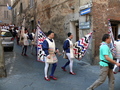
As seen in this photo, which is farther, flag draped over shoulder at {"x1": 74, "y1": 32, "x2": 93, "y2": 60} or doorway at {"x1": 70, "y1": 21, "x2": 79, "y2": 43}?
doorway at {"x1": 70, "y1": 21, "x2": 79, "y2": 43}

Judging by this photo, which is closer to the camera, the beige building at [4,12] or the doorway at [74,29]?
the doorway at [74,29]

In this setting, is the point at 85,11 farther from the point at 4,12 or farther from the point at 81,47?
the point at 4,12

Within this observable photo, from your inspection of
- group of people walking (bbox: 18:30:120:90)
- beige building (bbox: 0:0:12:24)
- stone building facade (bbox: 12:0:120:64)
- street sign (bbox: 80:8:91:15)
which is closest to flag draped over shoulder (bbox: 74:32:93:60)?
group of people walking (bbox: 18:30:120:90)

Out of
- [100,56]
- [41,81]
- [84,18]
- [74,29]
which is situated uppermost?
[84,18]

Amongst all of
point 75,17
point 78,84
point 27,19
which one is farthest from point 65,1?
point 27,19

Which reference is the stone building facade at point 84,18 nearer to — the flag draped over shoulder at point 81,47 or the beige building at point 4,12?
the flag draped over shoulder at point 81,47

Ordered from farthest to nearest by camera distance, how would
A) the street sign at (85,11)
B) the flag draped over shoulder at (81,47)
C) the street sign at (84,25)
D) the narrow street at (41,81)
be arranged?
the street sign at (84,25), the street sign at (85,11), the flag draped over shoulder at (81,47), the narrow street at (41,81)

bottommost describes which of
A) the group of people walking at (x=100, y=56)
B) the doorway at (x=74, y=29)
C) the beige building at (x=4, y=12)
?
the group of people walking at (x=100, y=56)

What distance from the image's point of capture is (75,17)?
389 inches

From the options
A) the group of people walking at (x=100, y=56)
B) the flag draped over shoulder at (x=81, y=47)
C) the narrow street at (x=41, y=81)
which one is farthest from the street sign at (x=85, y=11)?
the narrow street at (x=41, y=81)

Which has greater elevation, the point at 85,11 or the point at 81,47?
the point at 85,11

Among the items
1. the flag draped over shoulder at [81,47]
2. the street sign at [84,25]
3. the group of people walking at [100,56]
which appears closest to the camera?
the group of people walking at [100,56]

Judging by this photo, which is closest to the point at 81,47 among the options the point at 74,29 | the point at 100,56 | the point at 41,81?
the point at 41,81

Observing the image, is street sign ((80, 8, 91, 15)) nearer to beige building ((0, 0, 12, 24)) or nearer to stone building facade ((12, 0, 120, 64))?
stone building facade ((12, 0, 120, 64))
